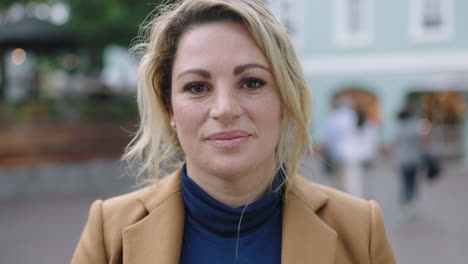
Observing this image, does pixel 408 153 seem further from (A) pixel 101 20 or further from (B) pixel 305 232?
(A) pixel 101 20

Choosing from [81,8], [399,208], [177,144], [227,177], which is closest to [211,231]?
[227,177]

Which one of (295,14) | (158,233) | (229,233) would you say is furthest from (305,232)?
(295,14)

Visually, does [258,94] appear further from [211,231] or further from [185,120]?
[211,231]

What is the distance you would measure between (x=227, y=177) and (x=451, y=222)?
7.27 m

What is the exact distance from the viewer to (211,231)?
1.86m

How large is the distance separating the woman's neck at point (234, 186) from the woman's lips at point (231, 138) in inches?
6.6

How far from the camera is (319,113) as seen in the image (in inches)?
805

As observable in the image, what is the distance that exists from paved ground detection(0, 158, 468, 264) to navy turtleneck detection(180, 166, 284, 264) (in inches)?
34.2

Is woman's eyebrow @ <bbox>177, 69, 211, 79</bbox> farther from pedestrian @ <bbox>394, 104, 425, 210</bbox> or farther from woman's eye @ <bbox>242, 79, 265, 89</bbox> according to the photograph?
pedestrian @ <bbox>394, 104, 425, 210</bbox>

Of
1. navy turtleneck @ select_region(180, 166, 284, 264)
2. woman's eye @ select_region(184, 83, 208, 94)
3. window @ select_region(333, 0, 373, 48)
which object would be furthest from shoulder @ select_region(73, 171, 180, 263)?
window @ select_region(333, 0, 373, 48)

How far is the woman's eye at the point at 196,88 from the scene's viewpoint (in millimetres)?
1723

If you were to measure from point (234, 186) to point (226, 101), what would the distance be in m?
0.35

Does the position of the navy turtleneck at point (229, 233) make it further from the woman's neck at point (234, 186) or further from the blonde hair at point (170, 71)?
the blonde hair at point (170, 71)

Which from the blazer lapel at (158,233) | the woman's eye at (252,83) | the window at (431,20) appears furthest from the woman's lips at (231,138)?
the window at (431,20)
